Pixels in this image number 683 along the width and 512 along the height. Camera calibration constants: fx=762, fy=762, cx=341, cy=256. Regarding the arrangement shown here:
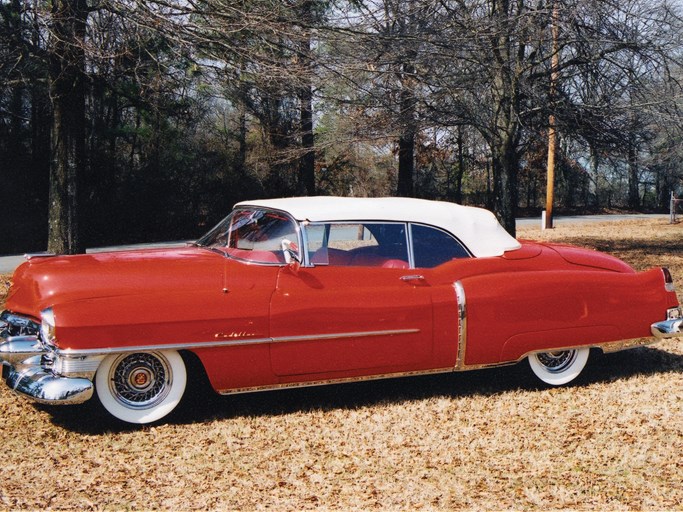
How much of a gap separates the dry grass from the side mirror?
3.41ft

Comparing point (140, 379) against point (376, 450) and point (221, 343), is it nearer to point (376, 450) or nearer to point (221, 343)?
point (221, 343)

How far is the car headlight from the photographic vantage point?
15.0ft

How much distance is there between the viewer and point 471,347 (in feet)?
17.9

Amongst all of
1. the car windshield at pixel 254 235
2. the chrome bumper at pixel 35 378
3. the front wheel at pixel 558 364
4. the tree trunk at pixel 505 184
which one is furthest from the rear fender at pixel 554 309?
the tree trunk at pixel 505 184

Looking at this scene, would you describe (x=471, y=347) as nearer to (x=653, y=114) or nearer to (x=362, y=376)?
(x=362, y=376)

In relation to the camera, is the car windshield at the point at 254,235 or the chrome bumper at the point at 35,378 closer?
the chrome bumper at the point at 35,378

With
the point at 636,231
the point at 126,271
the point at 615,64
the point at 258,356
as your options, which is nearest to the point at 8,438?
the point at 126,271

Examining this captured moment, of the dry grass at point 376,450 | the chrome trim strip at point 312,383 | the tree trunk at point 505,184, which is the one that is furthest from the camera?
the tree trunk at point 505,184

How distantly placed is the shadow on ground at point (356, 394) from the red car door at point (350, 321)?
420 mm

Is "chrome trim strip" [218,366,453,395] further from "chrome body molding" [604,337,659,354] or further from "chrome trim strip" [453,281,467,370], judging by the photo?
"chrome body molding" [604,337,659,354]

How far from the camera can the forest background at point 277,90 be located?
28.9ft

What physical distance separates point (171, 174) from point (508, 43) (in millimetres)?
13313

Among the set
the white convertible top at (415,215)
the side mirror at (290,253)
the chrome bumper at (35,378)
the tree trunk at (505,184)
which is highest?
the tree trunk at (505,184)

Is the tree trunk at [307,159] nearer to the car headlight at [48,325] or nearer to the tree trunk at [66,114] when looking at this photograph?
the tree trunk at [66,114]
